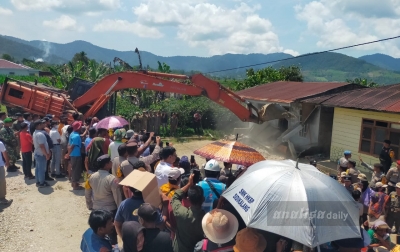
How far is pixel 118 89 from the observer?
40.8 ft

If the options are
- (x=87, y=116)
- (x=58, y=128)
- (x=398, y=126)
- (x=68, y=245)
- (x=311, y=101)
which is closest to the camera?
(x=68, y=245)

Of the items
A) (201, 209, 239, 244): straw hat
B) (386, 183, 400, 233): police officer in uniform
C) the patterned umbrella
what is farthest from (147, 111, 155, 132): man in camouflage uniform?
(201, 209, 239, 244): straw hat

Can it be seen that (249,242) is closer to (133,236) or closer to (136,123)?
(133,236)

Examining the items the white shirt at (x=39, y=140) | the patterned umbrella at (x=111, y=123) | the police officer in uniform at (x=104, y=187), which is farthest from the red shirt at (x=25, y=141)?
the police officer in uniform at (x=104, y=187)

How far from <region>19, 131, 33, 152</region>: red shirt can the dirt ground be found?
100cm

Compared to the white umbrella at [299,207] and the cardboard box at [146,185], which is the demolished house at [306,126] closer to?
the cardboard box at [146,185]

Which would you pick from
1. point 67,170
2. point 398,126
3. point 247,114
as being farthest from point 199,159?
point 398,126

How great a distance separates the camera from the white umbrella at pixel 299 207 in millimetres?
3316

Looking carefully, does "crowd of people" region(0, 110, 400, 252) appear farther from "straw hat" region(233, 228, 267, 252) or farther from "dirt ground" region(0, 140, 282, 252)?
"dirt ground" region(0, 140, 282, 252)

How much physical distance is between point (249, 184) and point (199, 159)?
11394 millimetres

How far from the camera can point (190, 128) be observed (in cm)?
2150

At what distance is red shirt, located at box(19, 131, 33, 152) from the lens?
9.08 metres

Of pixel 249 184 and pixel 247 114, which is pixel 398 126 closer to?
pixel 247 114

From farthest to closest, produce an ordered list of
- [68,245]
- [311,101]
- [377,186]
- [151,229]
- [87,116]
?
[311,101], [87,116], [377,186], [68,245], [151,229]
